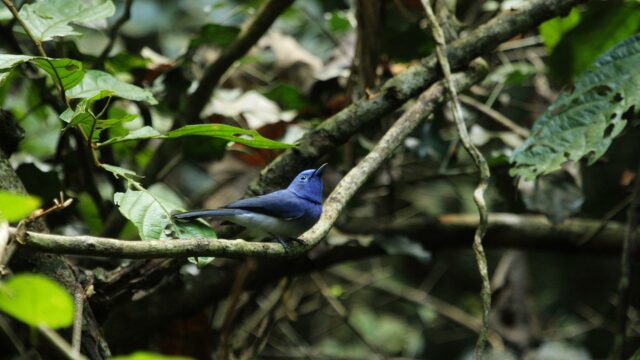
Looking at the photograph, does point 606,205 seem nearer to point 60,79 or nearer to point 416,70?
point 416,70

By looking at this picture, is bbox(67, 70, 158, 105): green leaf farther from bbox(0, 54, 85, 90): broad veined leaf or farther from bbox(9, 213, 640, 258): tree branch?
bbox(9, 213, 640, 258): tree branch

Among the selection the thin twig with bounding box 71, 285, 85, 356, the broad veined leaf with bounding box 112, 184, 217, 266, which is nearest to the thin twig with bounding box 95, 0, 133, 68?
the broad veined leaf with bounding box 112, 184, 217, 266

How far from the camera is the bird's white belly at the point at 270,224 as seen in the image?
2811mm

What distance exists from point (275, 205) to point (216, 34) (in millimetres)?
1225

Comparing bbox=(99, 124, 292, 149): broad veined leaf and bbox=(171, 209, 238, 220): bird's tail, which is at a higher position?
bbox=(99, 124, 292, 149): broad veined leaf

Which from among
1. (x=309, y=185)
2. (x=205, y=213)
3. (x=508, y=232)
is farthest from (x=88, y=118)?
(x=508, y=232)

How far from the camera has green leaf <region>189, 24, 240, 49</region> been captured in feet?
11.8

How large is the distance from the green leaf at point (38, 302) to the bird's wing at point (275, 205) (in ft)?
6.08

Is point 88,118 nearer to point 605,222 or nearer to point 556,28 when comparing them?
point 556,28

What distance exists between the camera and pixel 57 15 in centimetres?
280

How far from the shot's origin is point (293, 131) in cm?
375

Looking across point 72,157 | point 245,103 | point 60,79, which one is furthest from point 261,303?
point 60,79

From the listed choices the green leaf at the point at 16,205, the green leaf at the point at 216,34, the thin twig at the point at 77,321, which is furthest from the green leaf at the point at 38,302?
the green leaf at the point at 216,34

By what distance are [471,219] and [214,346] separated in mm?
1637
